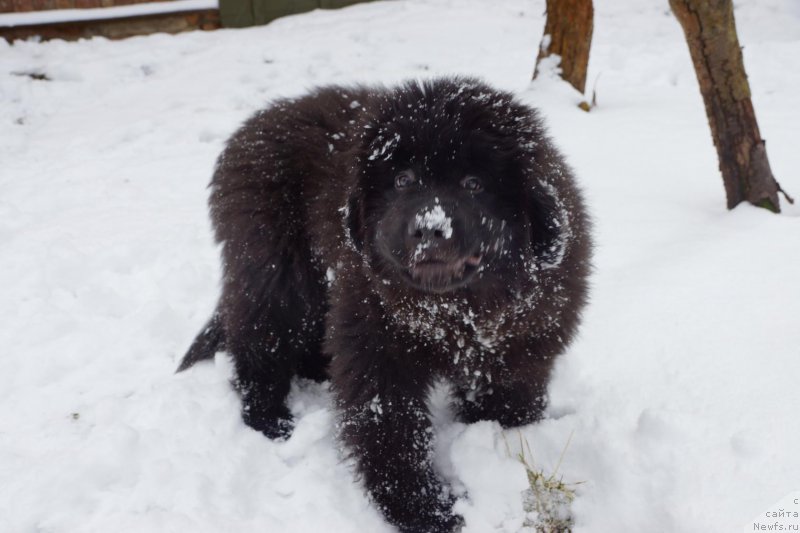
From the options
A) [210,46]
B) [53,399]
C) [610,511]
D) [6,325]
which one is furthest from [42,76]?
[610,511]

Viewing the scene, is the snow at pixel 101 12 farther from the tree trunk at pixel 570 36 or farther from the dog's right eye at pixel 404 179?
the dog's right eye at pixel 404 179

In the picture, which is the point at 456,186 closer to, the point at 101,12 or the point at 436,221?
the point at 436,221

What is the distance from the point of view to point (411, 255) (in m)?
1.96

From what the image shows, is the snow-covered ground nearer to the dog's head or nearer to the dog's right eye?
the dog's head

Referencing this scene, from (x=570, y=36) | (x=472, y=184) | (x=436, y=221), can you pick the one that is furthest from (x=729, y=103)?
(x=436, y=221)

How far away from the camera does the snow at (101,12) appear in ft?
25.4

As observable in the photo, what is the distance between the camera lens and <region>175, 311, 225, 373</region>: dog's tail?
10.2ft

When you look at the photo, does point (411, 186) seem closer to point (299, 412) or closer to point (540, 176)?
point (540, 176)

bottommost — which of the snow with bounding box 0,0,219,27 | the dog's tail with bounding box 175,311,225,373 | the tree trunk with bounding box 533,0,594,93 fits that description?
the dog's tail with bounding box 175,311,225,373

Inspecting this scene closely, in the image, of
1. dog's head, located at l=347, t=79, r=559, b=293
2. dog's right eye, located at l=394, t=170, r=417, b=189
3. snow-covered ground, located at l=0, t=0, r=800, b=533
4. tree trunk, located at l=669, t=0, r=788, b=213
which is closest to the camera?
dog's head, located at l=347, t=79, r=559, b=293

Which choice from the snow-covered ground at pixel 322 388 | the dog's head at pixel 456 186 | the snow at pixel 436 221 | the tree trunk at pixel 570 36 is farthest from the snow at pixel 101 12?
the snow at pixel 436 221

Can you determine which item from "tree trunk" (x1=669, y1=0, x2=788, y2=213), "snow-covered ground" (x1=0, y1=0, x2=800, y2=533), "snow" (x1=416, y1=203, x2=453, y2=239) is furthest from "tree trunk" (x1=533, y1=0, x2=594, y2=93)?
"snow" (x1=416, y1=203, x2=453, y2=239)

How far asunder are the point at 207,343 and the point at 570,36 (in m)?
4.09

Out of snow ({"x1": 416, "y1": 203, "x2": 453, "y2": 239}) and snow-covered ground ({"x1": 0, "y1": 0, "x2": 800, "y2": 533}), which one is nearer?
snow ({"x1": 416, "y1": 203, "x2": 453, "y2": 239})
